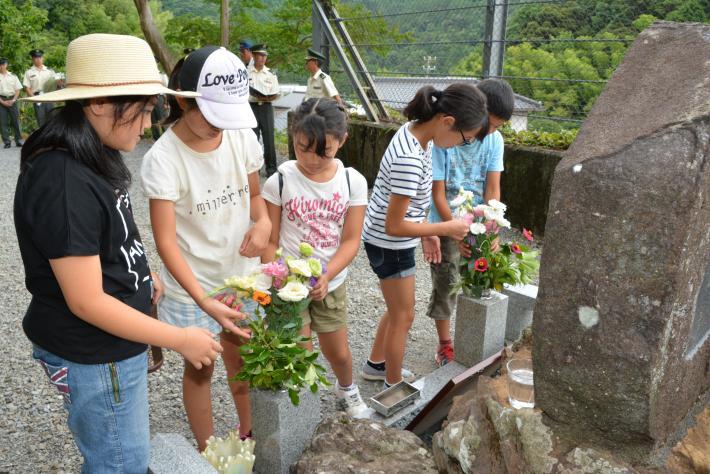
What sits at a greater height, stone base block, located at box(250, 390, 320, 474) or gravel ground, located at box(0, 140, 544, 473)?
stone base block, located at box(250, 390, 320, 474)

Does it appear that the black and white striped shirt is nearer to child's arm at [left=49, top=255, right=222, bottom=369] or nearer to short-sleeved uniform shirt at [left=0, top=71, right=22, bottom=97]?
child's arm at [left=49, top=255, right=222, bottom=369]

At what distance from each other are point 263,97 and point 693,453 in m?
7.42

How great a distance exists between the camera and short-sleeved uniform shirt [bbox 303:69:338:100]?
7.76 m

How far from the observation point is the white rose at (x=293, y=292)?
1.91 m

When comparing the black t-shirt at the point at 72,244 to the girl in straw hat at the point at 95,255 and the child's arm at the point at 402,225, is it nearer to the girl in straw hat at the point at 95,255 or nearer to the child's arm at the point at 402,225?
the girl in straw hat at the point at 95,255

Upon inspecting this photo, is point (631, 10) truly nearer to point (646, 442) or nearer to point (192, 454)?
point (646, 442)

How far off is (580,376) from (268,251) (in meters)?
1.30

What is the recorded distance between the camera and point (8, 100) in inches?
443

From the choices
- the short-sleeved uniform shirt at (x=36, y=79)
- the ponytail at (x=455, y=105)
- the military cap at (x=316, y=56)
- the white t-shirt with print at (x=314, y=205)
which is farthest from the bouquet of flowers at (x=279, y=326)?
the short-sleeved uniform shirt at (x=36, y=79)

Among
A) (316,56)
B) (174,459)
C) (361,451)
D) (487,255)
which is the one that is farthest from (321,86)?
(174,459)

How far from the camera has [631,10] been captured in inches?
205

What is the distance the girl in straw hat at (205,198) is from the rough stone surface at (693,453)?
51.1 inches

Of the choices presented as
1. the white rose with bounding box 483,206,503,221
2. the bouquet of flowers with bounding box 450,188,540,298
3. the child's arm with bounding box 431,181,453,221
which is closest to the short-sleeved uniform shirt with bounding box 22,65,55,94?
the child's arm with bounding box 431,181,453,221

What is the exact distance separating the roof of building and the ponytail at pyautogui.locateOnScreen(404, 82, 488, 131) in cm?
397
